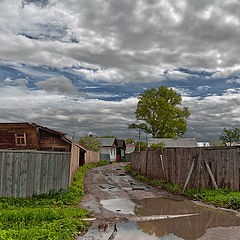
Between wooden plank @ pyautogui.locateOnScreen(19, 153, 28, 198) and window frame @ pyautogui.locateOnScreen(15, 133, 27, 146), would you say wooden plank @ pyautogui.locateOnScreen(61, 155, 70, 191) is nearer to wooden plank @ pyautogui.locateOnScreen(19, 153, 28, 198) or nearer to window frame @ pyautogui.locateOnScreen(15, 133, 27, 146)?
wooden plank @ pyautogui.locateOnScreen(19, 153, 28, 198)

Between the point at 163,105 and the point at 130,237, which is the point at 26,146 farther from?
the point at 163,105

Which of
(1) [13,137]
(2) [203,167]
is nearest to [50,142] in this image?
(1) [13,137]

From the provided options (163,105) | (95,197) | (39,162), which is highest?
(163,105)

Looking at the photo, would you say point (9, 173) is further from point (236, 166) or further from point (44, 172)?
point (236, 166)

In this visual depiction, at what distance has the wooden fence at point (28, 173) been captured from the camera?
30.3 feet

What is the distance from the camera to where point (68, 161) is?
1024 cm

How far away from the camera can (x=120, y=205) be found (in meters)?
9.16

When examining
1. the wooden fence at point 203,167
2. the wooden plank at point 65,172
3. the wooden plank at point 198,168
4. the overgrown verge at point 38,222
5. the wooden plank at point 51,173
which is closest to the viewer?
the overgrown verge at point 38,222

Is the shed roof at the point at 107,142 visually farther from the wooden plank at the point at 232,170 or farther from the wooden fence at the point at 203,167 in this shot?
the wooden plank at the point at 232,170

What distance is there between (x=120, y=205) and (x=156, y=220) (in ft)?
7.98

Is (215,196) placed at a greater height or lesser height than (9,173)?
lesser

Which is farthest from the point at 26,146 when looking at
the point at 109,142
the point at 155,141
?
the point at 109,142

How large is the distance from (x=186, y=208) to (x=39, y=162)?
5.73 metres

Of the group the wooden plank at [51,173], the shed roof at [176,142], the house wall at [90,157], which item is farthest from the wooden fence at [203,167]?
the shed roof at [176,142]
